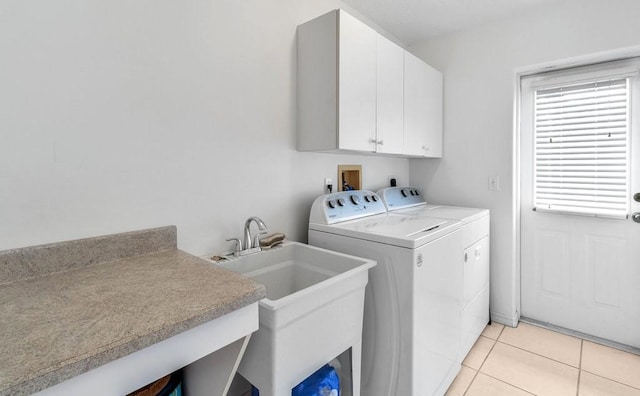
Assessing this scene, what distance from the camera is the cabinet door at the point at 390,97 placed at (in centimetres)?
189

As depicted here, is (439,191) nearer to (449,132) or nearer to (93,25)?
(449,132)

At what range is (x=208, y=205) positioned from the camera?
1434mm

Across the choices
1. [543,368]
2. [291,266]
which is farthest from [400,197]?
[543,368]

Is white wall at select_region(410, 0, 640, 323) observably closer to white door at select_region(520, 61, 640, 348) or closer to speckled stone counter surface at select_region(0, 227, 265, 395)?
white door at select_region(520, 61, 640, 348)

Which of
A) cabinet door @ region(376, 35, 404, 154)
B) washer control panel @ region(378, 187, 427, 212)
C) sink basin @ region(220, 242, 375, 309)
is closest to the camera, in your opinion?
sink basin @ region(220, 242, 375, 309)

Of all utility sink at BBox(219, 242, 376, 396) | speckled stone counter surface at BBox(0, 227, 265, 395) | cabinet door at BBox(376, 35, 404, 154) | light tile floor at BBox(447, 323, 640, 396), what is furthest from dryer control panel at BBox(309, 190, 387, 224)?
light tile floor at BBox(447, 323, 640, 396)

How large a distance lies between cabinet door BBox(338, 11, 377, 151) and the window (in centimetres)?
148

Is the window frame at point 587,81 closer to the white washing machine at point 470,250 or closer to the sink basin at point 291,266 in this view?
the white washing machine at point 470,250

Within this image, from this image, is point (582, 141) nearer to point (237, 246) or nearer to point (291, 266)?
point (291, 266)

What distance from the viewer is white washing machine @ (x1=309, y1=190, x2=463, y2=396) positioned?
1433 millimetres

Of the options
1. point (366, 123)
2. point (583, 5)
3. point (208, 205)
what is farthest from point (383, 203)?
point (583, 5)

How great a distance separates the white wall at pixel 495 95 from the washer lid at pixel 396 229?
0.88 metres

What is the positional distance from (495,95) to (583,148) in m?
0.71

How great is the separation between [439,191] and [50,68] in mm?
2625
